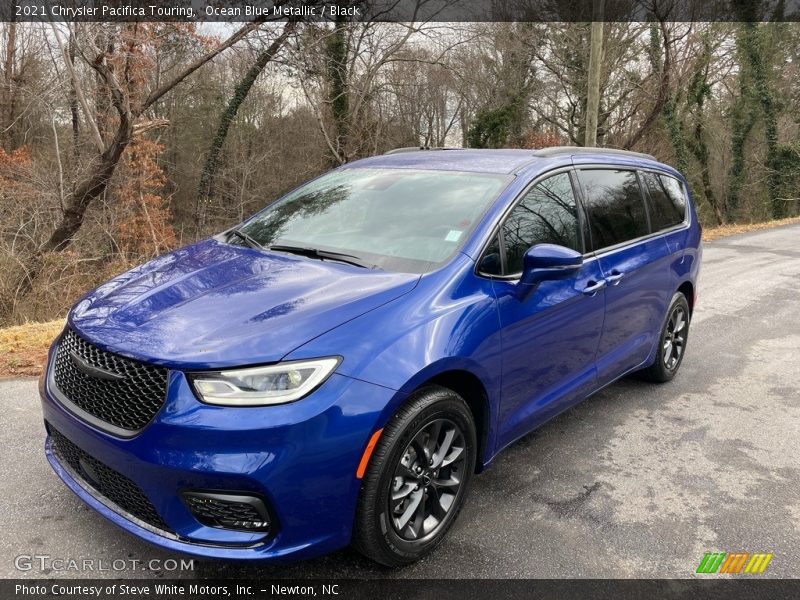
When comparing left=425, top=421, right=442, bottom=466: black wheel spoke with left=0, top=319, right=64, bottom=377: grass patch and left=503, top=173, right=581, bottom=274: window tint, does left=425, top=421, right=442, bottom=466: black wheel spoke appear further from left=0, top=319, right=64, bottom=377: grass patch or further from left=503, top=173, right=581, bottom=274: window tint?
left=0, top=319, right=64, bottom=377: grass patch

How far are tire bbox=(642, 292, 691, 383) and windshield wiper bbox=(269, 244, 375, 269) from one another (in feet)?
9.15

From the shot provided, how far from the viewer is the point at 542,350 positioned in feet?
10.3

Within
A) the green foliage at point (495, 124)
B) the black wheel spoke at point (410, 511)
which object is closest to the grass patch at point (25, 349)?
the black wheel spoke at point (410, 511)

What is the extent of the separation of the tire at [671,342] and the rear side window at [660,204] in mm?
613

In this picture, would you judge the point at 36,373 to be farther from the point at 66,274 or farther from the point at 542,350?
the point at 66,274

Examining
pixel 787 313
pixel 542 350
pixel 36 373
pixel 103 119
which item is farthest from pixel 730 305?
pixel 103 119

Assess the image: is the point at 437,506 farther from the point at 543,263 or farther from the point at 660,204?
the point at 660,204

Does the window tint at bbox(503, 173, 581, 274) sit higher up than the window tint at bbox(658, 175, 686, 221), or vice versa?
the window tint at bbox(658, 175, 686, 221)

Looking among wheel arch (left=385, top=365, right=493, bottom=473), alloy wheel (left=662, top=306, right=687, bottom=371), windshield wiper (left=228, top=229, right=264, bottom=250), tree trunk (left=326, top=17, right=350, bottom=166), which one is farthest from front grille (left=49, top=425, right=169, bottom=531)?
tree trunk (left=326, top=17, right=350, bottom=166)

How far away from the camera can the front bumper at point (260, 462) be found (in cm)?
206

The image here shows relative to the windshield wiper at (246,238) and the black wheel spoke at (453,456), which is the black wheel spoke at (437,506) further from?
the windshield wiper at (246,238)

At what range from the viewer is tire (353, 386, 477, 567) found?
2.32 meters

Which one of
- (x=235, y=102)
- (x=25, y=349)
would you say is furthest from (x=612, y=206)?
(x=235, y=102)

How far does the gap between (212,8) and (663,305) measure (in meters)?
12.7
